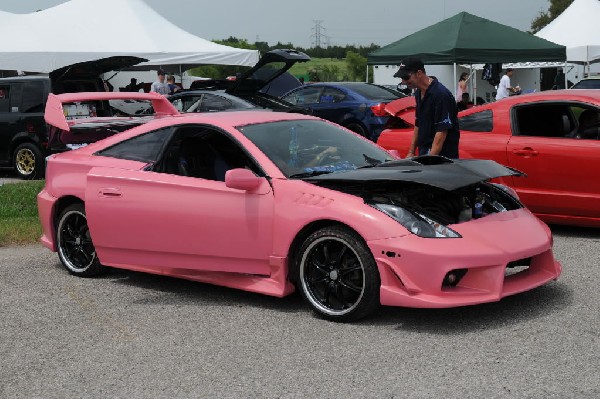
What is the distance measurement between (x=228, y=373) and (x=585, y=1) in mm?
29262

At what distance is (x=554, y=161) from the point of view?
826 cm

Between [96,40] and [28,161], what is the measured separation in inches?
355

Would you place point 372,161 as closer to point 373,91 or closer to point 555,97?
point 555,97

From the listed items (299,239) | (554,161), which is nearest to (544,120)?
(554,161)

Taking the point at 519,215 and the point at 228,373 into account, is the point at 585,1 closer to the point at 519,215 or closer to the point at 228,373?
the point at 519,215

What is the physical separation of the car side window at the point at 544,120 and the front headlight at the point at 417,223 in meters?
3.64

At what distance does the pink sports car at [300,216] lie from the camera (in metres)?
5.24

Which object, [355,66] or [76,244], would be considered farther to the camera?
[355,66]

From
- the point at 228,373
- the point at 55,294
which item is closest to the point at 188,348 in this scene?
the point at 228,373

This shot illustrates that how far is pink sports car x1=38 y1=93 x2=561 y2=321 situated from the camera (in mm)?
5238

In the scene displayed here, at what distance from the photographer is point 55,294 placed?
6.62 metres

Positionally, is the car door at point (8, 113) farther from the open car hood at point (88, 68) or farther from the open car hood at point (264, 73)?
the open car hood at point (264, 73)

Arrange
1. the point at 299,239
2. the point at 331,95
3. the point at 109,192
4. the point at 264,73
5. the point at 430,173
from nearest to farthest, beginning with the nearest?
the point at 430,173
the point at 299,239
the point at 109,192
the point at 264,73
the point at 331,95

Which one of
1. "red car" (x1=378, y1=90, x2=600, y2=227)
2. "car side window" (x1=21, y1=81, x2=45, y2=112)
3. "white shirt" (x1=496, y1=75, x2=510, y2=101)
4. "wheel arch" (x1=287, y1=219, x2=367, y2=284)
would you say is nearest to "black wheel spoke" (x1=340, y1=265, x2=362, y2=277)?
"wheel arch" (x1=287, y1=219, x2=367, y2=284)
